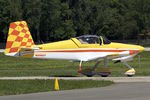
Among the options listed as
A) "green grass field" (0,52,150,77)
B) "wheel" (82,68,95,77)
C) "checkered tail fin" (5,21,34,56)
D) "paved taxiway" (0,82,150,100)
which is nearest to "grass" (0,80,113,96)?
"paved taxiway" (0,82,150,100)

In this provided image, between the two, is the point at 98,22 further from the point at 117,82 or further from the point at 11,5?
the point at 117,82

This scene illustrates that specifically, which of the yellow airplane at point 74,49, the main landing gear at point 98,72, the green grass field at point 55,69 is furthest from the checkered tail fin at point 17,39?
the main landing gear at point 98,72

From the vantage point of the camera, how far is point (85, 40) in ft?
74.3

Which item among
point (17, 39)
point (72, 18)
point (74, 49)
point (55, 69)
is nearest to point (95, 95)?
point (74, 49)

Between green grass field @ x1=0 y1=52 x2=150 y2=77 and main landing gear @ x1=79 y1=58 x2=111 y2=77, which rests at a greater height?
main landing gear @ x1=79 y1=58 x2=111 y2=77

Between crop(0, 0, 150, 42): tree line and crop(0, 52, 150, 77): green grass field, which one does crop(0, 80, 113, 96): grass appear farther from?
crop(0, 0, 150, 42): tree line

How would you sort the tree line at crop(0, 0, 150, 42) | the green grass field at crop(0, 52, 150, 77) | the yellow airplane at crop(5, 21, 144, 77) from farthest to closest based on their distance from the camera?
the tree line at crop(0, 0, 150, 42)
the green grass field at crop(0, 52, 150, 77)
the yellow airplane at crop(5, 21, 144, 77)

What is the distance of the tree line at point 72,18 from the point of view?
7819 cm

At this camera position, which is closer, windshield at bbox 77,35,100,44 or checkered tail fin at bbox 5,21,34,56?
checkered tail fin at bbox 5,21,34,56

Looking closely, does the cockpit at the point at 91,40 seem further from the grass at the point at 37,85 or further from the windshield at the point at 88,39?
the grass at the point at 37,85

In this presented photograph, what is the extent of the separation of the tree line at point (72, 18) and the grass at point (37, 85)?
59.0 m

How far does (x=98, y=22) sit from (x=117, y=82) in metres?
65.1

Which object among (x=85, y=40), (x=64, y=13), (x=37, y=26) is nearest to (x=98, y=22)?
(x=64, y=13)

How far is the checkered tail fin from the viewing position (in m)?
22.5
